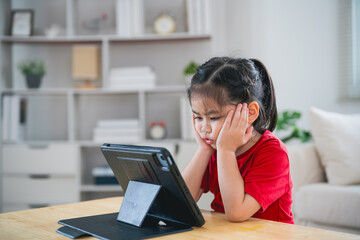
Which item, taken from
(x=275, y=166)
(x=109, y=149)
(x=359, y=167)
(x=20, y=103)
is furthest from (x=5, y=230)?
(x=20, y=103)

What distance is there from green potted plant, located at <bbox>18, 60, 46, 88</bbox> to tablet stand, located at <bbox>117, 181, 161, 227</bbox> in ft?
8.55

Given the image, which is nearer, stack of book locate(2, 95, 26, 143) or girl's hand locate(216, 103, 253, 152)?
girl's hand locate(216, 103, 253, 152)

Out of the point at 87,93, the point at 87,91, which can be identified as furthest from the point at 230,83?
the point at 87,93

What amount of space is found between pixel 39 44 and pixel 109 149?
2855 mm

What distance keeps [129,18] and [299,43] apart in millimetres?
1358

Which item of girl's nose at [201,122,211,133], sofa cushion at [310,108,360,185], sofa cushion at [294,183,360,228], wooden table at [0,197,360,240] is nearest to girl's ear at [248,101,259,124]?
girl's nose at [201,122,211,133]

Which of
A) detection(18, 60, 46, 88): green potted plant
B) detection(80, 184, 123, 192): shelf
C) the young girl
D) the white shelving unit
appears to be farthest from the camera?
the white shelving unit

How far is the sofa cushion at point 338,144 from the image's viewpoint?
2.34m

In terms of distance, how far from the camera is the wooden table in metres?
0.71

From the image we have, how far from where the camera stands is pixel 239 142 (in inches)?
38.2

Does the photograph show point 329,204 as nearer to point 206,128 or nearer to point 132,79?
point 206,128

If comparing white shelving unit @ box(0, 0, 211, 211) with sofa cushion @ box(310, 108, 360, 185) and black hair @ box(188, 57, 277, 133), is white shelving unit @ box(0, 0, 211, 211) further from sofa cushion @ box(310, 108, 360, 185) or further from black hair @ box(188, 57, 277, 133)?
black hair @ box(188, 57, 277, 133)

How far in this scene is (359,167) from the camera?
7.67 ft

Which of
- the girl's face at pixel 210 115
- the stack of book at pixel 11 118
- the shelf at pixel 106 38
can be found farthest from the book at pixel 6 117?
the girl's face at pixel 210 115
